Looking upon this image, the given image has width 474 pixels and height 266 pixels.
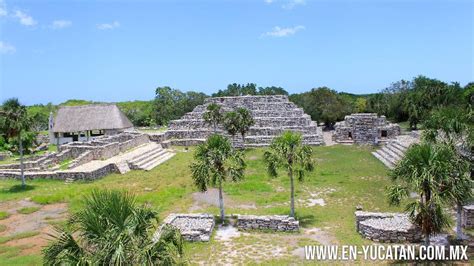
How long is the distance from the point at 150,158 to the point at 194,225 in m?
20.4

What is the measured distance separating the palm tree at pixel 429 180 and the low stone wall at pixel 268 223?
5.20 m

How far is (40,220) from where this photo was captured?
1964cm

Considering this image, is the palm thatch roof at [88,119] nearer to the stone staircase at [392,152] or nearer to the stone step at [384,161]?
the stone step at [384,161]

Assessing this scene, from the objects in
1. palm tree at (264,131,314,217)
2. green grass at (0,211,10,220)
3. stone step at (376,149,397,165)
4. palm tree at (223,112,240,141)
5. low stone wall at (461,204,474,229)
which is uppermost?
palm tree at (223,112,240,141)

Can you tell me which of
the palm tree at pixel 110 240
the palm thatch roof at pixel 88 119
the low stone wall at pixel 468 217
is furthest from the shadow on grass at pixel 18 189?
the low stone wall at pixel 468 217

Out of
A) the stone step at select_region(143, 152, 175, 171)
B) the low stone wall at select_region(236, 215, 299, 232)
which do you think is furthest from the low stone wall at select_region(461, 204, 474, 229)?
the stone step at select_region(143, 152, 175, 171)

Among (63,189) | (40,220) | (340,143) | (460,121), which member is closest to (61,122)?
(63,189)

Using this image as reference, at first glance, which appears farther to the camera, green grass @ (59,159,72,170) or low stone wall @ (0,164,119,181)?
green grass @ (59,159,72,170)

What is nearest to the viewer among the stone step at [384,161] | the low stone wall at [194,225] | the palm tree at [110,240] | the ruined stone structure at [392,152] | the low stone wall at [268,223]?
the palm tree at [110,240]

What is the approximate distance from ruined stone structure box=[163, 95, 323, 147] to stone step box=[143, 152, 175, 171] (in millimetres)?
6176

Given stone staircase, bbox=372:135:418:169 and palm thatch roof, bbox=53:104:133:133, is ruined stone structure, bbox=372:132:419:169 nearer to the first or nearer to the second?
stone staircase, bbox=372:135:418:169

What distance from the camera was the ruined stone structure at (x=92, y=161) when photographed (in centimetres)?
2916

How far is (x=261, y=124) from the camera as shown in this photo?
47875mm

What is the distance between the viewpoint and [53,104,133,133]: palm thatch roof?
1829 inches
